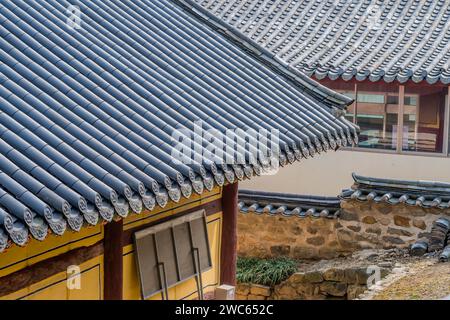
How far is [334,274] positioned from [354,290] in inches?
14.3

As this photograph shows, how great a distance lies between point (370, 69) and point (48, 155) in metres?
10.4

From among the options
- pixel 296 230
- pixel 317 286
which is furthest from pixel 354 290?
pixel 296 230

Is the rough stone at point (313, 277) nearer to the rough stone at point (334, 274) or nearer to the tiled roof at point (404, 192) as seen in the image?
the rough stone at point (334, 274)

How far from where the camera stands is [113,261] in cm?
764

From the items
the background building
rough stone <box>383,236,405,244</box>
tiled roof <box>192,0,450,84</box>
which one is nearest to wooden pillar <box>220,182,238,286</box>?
the background building

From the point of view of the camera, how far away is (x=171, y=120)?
26.2ft

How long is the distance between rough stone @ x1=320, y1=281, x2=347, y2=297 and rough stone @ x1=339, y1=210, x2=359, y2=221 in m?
1.25

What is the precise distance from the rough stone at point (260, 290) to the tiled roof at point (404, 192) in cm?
184

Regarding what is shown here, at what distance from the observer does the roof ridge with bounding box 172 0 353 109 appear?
1021 centimetres

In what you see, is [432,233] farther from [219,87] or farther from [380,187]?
[219,87]

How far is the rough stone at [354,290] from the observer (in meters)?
12.3

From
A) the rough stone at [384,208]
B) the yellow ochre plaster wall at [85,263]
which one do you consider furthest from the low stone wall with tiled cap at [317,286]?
the yellow ochre plaster wall at [85,263]

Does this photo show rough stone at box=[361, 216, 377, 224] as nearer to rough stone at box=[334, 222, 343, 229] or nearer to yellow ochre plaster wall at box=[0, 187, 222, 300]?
rough stone at box=[334, 222, 343, 229]
